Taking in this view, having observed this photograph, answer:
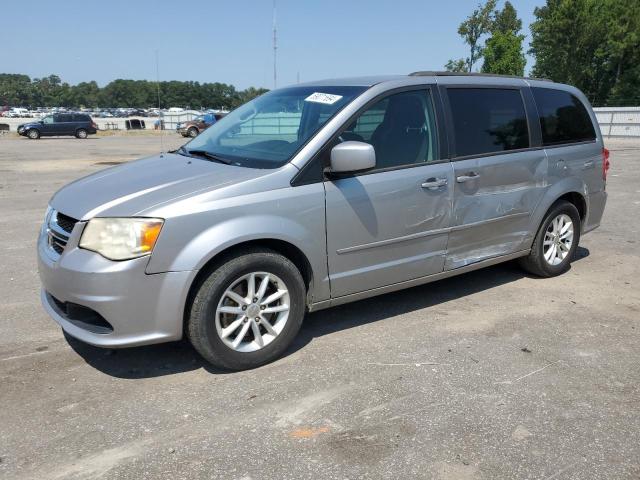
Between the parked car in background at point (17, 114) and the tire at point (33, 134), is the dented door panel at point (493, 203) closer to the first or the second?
the tire at point (33, 134)

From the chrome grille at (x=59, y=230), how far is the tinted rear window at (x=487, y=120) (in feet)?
9.12

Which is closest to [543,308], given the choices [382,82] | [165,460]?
[382,82]

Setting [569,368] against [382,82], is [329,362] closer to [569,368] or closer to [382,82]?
[569,368]

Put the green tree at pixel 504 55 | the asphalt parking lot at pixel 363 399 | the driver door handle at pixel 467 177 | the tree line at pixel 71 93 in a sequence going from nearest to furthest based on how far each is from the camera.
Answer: the asphalt parking lot at pixel 363 399, the driver door handle at pixel 467 177, the green tree at pixel 504 55, the tree line at pixel 71 93

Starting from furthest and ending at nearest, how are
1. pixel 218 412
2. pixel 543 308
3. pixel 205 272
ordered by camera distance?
pixel 543 308, pixel 205 272, pixel 218 412

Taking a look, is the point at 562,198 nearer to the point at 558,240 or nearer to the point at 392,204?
the point at 558,240

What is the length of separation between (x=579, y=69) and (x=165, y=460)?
185ft

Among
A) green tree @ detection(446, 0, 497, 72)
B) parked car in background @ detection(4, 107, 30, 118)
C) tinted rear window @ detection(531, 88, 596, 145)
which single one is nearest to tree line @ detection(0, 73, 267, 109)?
parked car in background @ detection(4, 107, 30, 118)

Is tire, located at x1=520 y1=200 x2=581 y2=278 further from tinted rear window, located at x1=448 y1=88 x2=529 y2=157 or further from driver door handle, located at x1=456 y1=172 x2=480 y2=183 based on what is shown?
driver door handle, located at x1=456 y1=172 x2=480 y2=183

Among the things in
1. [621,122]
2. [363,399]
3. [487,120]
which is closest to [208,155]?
[363,399]

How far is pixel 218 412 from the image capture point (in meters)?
3.03

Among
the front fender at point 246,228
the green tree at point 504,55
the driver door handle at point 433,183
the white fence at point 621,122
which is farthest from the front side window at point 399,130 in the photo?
the green tree at point 504,55

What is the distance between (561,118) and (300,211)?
3090mm

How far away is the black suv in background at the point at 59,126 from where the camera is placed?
33828 millimetres
